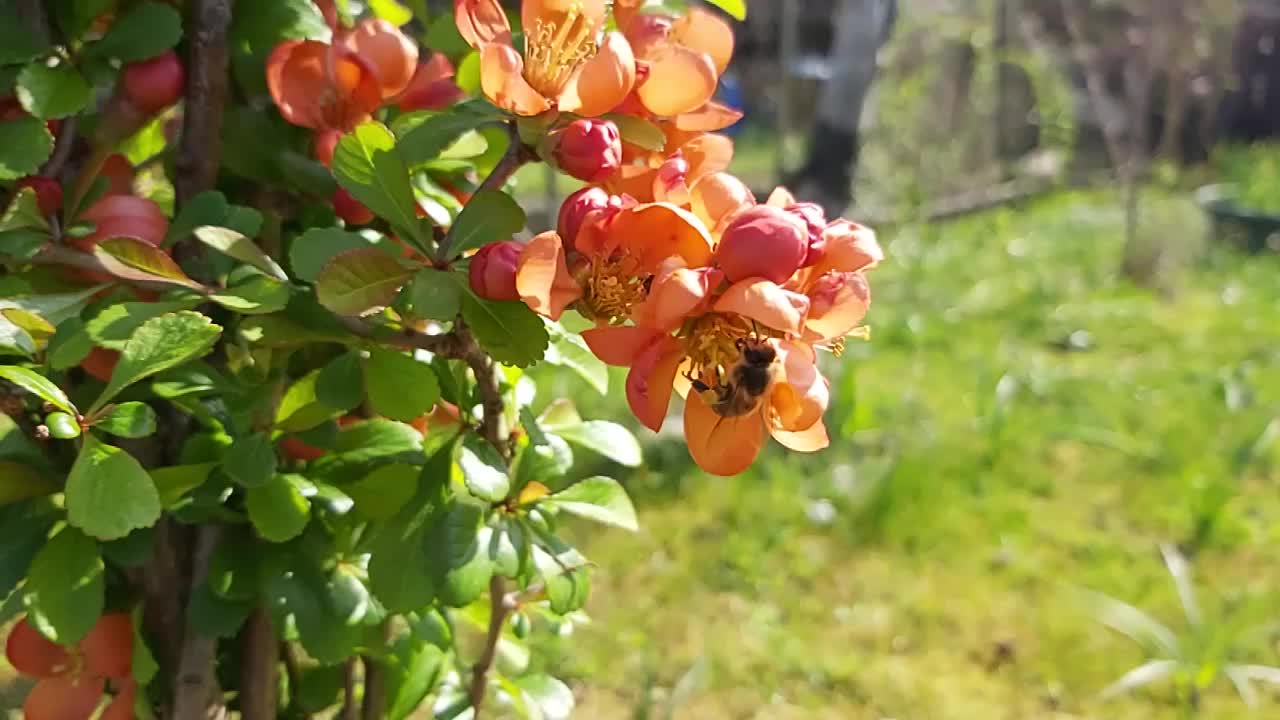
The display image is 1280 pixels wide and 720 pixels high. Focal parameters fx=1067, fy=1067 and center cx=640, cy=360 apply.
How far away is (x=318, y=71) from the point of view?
24.3 inches

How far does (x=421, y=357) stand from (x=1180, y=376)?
2.71m

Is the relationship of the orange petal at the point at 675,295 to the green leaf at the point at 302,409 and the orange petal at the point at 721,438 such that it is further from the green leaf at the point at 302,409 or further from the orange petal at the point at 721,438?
the green leaf at the point at 302,409

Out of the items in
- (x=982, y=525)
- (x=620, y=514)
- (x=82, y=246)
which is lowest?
(x=982, y=525)

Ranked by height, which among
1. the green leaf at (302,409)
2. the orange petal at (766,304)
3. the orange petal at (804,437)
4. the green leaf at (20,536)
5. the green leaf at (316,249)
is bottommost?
the green leaf at (20,536)

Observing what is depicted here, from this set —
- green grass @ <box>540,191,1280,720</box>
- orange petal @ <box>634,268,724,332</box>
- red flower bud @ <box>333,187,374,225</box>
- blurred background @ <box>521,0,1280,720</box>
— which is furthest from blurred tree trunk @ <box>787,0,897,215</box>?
orange petal @ <box>634,268,724,332</box>

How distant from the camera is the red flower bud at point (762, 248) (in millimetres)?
408

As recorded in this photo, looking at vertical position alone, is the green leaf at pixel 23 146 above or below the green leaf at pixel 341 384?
above

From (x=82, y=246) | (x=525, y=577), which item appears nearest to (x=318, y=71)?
(x=82, y=246)

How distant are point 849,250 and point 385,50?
328 millimetres

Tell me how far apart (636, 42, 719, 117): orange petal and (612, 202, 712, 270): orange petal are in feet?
0.29

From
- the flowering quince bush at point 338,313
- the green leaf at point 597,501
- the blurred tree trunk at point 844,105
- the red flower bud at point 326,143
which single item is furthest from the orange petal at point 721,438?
the blurred tree trunk at point 844,105

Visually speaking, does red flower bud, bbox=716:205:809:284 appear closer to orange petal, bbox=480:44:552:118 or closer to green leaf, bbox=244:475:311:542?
orange petal, bbox=480:44:552:118

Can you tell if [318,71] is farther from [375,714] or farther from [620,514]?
[375,714]

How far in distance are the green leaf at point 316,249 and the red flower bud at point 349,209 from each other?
0.14 meters
